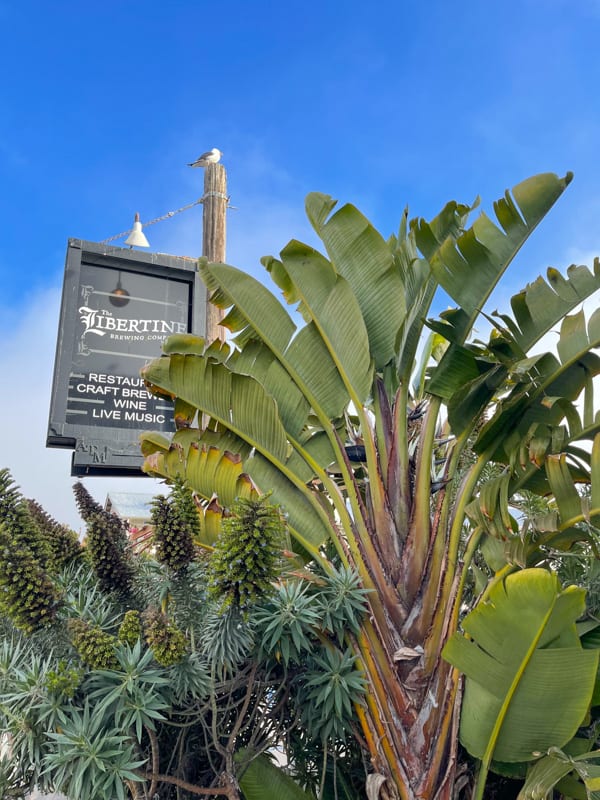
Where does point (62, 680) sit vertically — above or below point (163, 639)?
below

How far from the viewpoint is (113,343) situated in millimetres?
4645

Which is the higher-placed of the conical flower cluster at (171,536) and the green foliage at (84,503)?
the green foliage at (84,503)

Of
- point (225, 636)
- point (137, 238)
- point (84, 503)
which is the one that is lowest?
point (225, 636)

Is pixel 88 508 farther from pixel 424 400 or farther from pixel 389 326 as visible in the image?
pixel 424 400

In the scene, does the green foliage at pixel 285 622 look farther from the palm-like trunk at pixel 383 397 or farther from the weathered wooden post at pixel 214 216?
the weathered wooden post at pixel 214 216

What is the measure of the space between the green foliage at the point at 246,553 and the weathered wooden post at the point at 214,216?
11.5 ft

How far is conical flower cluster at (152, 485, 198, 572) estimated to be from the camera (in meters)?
1.85

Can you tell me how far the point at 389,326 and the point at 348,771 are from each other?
6.90 feet

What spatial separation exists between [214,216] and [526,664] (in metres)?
4.45

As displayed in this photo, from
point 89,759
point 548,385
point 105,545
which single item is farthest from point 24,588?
point 548,385

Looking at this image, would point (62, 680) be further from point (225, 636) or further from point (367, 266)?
point (367, 266)

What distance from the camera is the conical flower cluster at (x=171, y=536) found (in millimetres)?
1850

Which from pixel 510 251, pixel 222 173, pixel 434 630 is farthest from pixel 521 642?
pixel 222 173

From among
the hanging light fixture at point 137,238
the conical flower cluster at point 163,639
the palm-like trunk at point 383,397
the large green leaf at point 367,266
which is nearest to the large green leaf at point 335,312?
the palm-like trunk at point 383,397
